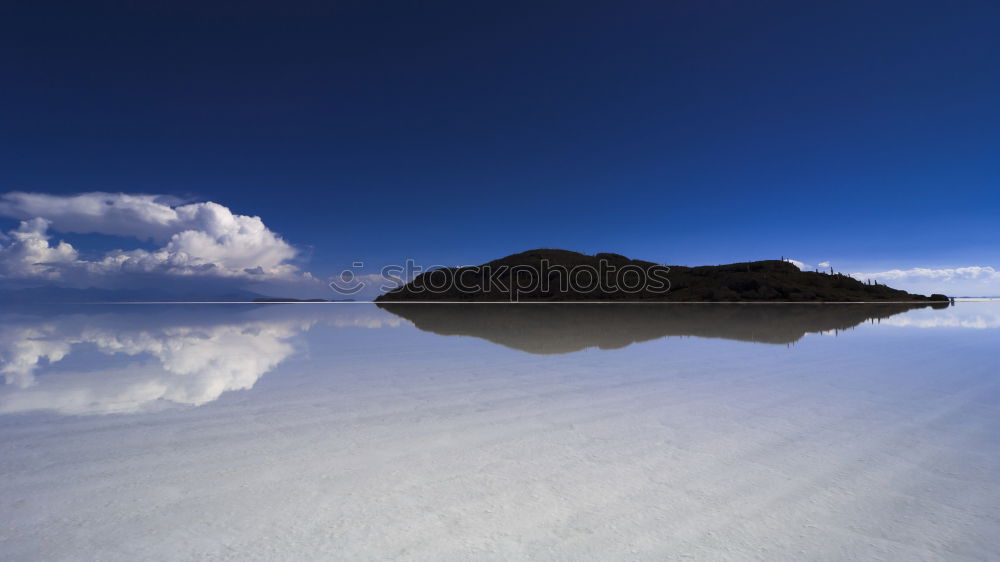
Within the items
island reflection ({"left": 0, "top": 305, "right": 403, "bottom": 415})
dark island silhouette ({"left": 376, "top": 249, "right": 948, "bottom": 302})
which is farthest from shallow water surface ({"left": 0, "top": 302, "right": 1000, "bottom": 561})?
dark island silhouette ({"left": 376, "top": 249, "right": 948, "bottom": 302})

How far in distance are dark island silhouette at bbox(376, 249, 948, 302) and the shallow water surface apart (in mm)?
64067

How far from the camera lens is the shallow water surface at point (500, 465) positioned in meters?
2.24

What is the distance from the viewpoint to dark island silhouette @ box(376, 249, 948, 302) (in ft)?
216

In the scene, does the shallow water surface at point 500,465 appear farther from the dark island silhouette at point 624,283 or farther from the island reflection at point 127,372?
the dark island silhouette at point 624,283

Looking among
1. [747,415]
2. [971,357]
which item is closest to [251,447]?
[747,415]

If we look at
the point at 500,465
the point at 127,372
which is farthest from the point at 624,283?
the point at 500,465

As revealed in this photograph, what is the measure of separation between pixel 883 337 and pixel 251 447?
15463 millimetres

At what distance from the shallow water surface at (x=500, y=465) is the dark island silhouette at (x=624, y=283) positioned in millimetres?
64067

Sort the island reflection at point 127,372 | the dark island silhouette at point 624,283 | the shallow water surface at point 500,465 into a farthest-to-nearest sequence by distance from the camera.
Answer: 1. the dark island silhouette at point 624,283
2. the island reflection at point 127,372
3. the shallow water surface at point 500,465

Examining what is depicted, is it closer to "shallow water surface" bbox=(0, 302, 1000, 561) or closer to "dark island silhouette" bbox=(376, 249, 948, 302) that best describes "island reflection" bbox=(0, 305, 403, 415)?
"shallow water surface" bbox=(0, 302, 1000, 561)

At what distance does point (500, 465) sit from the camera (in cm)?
321

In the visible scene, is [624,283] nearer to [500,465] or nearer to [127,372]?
[127,372]

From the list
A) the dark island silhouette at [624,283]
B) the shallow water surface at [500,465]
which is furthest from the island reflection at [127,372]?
the dark island silhouette at [624,283]

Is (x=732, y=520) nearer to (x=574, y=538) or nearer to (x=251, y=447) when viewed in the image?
(x=574, y=538)
